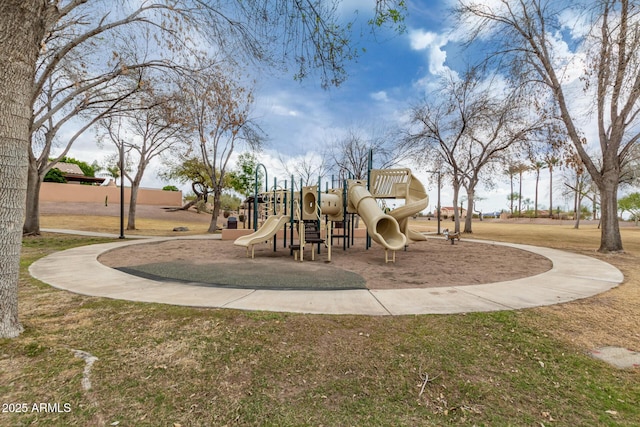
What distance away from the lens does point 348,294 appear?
17.9 ft

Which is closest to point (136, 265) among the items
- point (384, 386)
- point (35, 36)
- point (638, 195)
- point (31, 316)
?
point (31, 316)

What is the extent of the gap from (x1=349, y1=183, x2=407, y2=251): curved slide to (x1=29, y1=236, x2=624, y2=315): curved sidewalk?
3294 mm

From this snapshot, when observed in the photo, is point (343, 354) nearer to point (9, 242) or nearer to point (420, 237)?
point (9, 242)

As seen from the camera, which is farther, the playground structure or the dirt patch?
Answer: the playground structure

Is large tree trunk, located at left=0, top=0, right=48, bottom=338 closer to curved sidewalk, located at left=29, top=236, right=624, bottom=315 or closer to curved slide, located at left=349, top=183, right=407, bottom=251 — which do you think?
curved sidewalk, located at left=29, top=236, right=624, bottom=315

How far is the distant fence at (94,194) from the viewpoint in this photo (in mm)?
40769

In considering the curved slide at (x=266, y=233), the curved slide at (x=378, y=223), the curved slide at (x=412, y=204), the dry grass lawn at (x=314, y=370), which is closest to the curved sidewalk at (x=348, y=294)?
the dry grass lawn at (x=314, y=370)

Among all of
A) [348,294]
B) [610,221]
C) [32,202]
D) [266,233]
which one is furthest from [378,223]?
[32,202]

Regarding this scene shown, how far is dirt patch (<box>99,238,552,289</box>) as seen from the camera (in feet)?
22.2

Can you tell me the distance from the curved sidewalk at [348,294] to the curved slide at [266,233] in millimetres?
3839

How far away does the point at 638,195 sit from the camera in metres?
45.4

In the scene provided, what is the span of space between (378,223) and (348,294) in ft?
17.6

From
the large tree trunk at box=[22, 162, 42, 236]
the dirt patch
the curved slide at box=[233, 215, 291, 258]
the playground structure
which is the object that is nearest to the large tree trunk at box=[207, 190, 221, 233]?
the large tree trunk at box=[22, 162, 42, 236]

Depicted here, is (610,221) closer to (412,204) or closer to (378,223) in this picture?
(412,204)
